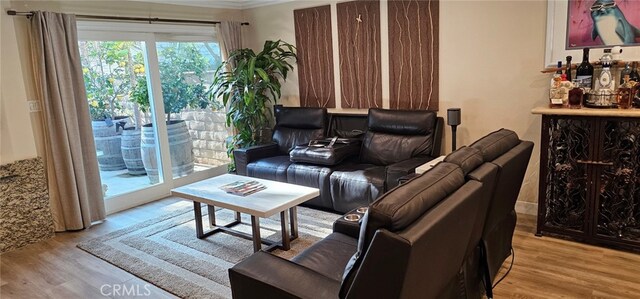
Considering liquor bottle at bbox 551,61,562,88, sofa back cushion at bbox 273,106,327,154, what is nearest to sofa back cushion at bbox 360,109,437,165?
sofa back cushion at bbox 273,106,327,154

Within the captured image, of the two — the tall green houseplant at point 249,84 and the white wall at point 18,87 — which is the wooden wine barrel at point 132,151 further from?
the tall green houseplant at point 249,84

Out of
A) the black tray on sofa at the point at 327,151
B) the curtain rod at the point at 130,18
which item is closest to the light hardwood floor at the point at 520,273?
the black tray on sofa at the point at 327,151

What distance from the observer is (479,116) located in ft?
13.0

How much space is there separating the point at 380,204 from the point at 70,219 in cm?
349

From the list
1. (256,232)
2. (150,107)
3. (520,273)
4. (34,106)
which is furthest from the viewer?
(150,107)

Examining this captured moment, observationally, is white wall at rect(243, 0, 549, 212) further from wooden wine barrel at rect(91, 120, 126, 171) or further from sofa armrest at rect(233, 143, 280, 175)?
wooden wine barrel at rect(91, 120, 126, 171)

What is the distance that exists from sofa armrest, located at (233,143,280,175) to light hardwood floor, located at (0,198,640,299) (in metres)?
1.74

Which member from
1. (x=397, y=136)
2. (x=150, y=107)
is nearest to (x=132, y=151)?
(x=150, y=107)

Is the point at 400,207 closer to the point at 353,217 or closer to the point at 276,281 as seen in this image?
the point at 276,281

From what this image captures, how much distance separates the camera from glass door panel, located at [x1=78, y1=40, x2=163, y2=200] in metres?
4.27

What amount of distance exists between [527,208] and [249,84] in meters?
3.19

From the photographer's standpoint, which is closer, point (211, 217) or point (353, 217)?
point (353, 217)

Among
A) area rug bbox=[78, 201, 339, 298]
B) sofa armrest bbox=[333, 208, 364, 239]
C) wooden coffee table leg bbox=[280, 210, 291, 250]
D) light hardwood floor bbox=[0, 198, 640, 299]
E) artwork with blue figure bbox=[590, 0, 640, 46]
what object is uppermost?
artwork with blue figure bbox=[590, 0, 640, 46]

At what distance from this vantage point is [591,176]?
2.99 metres
